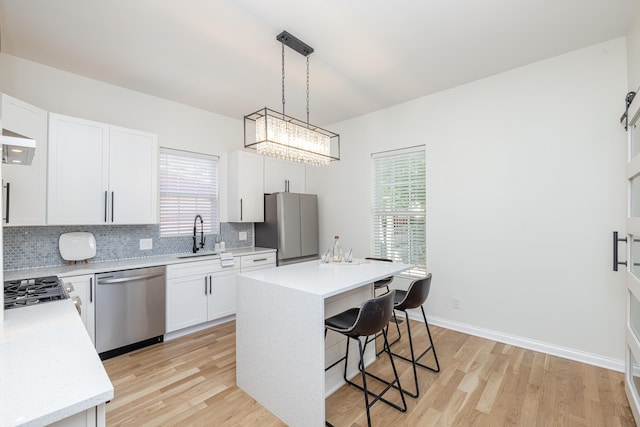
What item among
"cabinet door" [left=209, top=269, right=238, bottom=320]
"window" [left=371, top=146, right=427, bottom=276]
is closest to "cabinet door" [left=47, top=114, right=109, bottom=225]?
"cabinet door" [left=209, top=269, right=238, bottom=320]

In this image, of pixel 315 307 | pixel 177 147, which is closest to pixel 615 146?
pixel 315 307

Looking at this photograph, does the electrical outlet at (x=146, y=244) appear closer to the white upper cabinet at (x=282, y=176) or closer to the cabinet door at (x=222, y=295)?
the cabinet door at (x=222, y=295)

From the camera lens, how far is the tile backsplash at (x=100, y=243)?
2.68 metres

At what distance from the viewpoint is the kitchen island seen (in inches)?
71.6

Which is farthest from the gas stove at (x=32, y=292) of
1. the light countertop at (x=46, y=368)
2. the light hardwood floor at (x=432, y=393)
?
the light hardwood floor at (x=432, y=393)

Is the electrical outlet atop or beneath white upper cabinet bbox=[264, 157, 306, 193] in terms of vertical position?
beneath

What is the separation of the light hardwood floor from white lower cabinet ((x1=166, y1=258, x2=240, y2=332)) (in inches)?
16.0

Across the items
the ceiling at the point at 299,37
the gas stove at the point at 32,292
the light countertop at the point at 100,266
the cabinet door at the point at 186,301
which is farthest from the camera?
the cabinet door at the point at 186,301

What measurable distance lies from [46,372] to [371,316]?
4.92ft

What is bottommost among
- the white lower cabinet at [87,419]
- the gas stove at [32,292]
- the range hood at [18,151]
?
the white lower cabinet at [87,419]

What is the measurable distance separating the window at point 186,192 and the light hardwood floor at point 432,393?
1538 mm

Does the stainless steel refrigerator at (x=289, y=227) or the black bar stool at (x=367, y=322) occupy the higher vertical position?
the stainless steel refrigerator at (x=289, y=227)

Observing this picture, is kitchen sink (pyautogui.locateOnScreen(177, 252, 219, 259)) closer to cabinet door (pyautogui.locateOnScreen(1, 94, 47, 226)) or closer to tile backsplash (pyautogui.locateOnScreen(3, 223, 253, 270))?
tile backsplash (pyautogui.locateOnScreen(3, 223, 253, 270))

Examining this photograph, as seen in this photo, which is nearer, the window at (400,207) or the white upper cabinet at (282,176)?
the window at (400,207)
